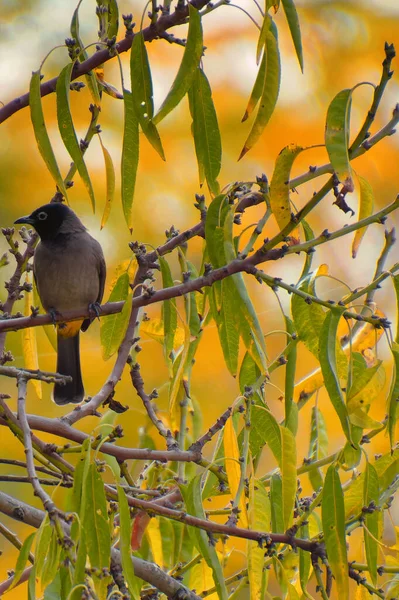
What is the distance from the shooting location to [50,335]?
349 cm

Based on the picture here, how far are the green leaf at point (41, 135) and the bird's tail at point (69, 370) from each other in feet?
8.89

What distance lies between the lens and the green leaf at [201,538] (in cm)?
213

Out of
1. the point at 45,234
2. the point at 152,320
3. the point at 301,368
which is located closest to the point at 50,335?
the point at 152,320

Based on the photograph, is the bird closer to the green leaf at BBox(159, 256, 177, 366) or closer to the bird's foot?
the bird's foot

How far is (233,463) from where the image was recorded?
2.40 m

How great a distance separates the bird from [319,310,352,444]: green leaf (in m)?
2.90

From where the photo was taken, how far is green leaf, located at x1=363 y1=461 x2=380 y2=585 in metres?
2.33

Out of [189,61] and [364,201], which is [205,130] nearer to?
[189,61]

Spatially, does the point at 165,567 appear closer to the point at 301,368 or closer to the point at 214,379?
the point at 214,379

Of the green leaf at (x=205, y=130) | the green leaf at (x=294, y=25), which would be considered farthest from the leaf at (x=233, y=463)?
the green leaf at (x=294, y=25)

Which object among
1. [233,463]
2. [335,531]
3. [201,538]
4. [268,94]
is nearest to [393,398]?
[335,531]

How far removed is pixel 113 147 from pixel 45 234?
140cm

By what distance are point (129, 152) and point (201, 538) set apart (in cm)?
106

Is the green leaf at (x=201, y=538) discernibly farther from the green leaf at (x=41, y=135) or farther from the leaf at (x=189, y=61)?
the leaf at (x=189, y=61)
